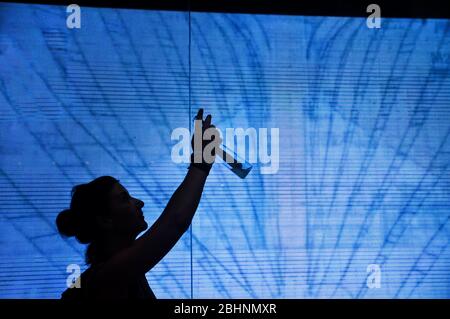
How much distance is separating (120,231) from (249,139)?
0.64 metres

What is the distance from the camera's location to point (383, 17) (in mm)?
2098

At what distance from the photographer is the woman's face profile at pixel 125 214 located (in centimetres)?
165

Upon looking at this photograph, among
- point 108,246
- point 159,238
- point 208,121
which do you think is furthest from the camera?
point 208,121

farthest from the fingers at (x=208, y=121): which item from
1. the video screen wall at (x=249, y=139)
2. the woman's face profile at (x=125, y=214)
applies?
the woman's face profile at (x=125, y=214)

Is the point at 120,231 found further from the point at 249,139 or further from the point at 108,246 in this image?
the point at 249,139

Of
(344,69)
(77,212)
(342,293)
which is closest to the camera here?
(77,212)

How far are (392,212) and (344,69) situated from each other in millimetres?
599

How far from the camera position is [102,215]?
64.2 inches

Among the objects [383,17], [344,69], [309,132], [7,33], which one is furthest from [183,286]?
[383,17]

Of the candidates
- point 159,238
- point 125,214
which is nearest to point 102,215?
point 125,214

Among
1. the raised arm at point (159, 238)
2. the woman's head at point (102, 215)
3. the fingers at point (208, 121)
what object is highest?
the fingers at point (208, 121)

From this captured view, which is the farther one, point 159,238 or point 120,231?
point 120,231

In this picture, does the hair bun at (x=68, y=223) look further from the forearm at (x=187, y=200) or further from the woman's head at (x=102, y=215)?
the forearm at (x=187, y=200)

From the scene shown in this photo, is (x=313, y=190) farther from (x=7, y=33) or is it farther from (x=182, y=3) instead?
(x=7, y=33)
